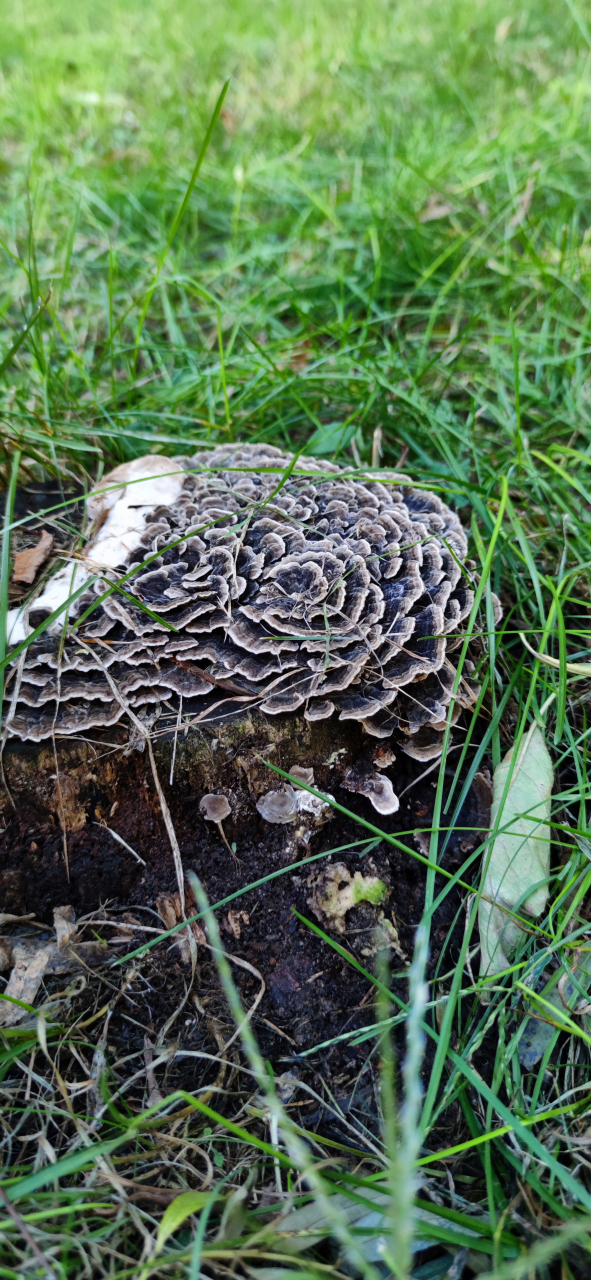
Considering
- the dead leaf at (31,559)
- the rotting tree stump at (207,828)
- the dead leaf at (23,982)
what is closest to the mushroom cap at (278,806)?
the rotting tree stump at (207,828)

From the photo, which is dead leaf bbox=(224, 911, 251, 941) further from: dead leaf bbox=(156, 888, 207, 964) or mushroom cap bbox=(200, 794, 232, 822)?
mushroom cap bbox=(200, 794, 232, 822)

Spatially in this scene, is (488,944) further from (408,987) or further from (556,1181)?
(556,1181)

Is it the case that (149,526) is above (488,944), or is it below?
above

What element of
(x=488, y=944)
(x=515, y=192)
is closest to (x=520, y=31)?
(x=515, y=192)

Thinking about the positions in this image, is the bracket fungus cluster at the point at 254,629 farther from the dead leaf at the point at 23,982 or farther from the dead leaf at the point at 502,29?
the dead leaf at the point at 502,29

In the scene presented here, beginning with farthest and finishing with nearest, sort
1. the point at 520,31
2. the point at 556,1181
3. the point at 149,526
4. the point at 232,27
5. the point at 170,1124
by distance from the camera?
the point at 232,27 < the point at 520,31 < the point at 149,526 < the point at 170,1124 < the point at 556,1181

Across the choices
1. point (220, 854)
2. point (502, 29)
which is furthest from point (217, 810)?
point (502, 29)
